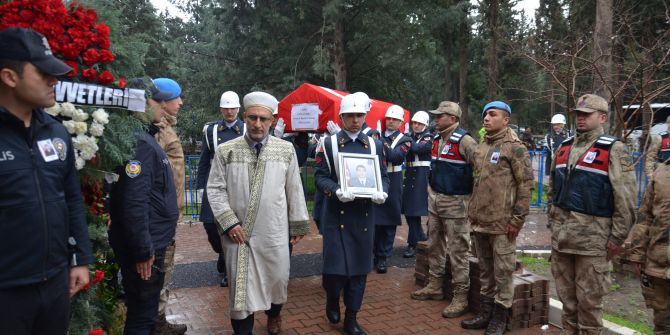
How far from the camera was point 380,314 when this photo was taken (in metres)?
5.04

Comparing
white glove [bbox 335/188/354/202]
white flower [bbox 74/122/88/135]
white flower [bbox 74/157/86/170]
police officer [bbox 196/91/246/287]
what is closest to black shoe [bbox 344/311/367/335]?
white glove [bbox 335/188/354/202]

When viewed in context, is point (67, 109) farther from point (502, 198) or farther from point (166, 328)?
point (502, 198)

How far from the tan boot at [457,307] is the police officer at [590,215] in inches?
42.7

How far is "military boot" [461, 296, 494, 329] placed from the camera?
4.61 metres

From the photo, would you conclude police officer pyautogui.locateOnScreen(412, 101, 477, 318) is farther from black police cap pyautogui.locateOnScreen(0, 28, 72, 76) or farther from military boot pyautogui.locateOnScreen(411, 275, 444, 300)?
black police cap pyautogui.locateOnScreen(0, 28, 72, 76)

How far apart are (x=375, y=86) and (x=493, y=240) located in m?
12.8

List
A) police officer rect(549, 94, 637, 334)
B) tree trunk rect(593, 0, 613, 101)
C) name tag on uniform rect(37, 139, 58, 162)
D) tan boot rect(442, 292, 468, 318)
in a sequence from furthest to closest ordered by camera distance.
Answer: tree trunk rect(593, 0, 613, 101) → tan boot rect(442, 292, 468, 318) → police officer rect(549, 94, 637, 334) → name tag on uniform rect(37, 139, 58, 162)

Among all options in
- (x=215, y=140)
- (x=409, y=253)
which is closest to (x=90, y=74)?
(x=215, y=140)

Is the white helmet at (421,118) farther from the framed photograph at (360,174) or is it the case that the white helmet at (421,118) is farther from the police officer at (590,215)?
the police officer at (590,215)

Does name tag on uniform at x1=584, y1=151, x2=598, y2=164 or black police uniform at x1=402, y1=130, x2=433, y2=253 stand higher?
name tag on uniform at x1=584, y1=151, x2=598, y2=164

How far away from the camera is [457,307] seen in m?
4.93

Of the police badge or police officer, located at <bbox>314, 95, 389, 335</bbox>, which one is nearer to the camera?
the police badge

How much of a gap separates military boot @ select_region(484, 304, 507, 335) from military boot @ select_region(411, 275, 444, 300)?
0.93 metres

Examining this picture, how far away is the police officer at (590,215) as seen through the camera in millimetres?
3695
